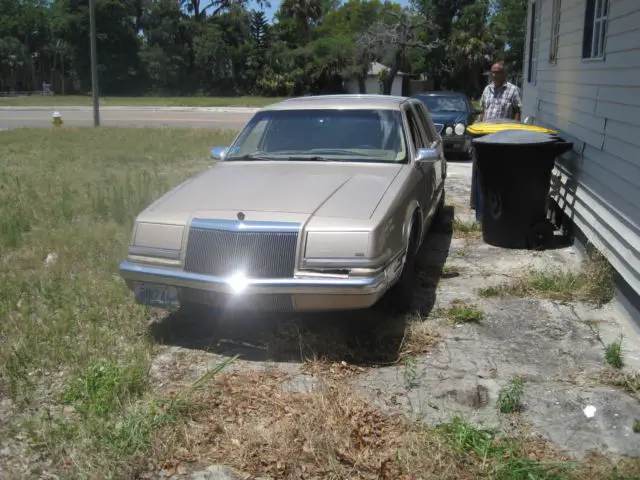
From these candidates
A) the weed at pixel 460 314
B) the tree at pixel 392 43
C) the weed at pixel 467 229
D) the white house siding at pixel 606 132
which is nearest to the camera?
the weed at pixel 460 314

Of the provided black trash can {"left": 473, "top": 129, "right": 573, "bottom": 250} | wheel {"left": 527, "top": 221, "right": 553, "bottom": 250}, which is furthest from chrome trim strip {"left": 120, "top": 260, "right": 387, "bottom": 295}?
wheel {"left": 527, "top": 221, "right": 553, "bottom": 250}

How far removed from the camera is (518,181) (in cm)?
697

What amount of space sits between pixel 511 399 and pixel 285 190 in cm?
216

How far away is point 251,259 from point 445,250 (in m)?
3.42

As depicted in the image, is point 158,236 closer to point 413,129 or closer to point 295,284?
point 295,284

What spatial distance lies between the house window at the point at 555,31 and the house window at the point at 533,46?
1301 millimetres

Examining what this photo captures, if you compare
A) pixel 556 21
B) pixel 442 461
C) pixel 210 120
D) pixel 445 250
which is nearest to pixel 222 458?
pixel 442 461

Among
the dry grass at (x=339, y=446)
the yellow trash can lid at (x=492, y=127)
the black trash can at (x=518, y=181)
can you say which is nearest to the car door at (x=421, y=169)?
the black trash can at (x=518, y=181)

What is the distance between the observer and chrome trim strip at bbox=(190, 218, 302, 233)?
14.0 feet

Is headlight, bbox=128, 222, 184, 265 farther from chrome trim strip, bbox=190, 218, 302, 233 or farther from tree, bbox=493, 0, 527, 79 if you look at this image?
tree, bbox=493, 0, 527, 79

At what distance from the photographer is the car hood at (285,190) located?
4.55m

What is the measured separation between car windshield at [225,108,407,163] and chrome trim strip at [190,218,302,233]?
157cm

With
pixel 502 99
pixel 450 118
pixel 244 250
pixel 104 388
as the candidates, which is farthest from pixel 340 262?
pixel 450 118

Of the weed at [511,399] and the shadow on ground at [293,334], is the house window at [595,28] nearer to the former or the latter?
the shadow on ground at [293,334]
